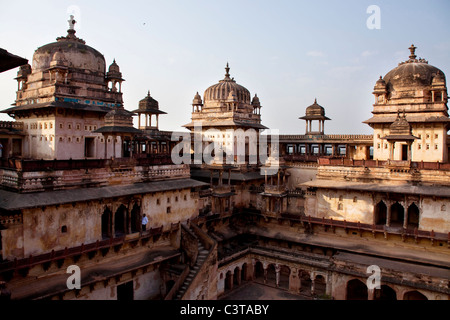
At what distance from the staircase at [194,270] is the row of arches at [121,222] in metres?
4.62

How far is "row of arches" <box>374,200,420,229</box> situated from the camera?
89.3 ft

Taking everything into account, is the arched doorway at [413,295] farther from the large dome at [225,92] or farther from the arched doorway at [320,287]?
the large dome at [225,92]

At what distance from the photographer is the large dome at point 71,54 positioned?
93.6 feet

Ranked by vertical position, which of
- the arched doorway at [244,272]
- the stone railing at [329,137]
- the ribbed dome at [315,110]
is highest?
the ribbed dome at [315,110]

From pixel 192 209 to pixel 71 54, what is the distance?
15.5 meters

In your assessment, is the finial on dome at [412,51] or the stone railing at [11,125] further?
the finial on dome at [412,51]

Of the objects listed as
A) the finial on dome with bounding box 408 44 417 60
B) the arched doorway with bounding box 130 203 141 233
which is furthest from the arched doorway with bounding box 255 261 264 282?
the finial on dome with bounding box 408 44 417 60

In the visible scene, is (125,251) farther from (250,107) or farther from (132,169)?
(250,107)

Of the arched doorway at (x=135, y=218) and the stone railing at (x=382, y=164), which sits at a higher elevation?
the stone railing at (x=382, y=164)

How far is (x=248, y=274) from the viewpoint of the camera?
97.2ft

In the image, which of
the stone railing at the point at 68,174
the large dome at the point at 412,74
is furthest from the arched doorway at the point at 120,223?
the large dome at the point at 412,74

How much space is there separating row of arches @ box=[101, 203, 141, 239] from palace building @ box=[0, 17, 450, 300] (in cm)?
10

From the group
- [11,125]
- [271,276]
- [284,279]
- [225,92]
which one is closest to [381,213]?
[284,279]
